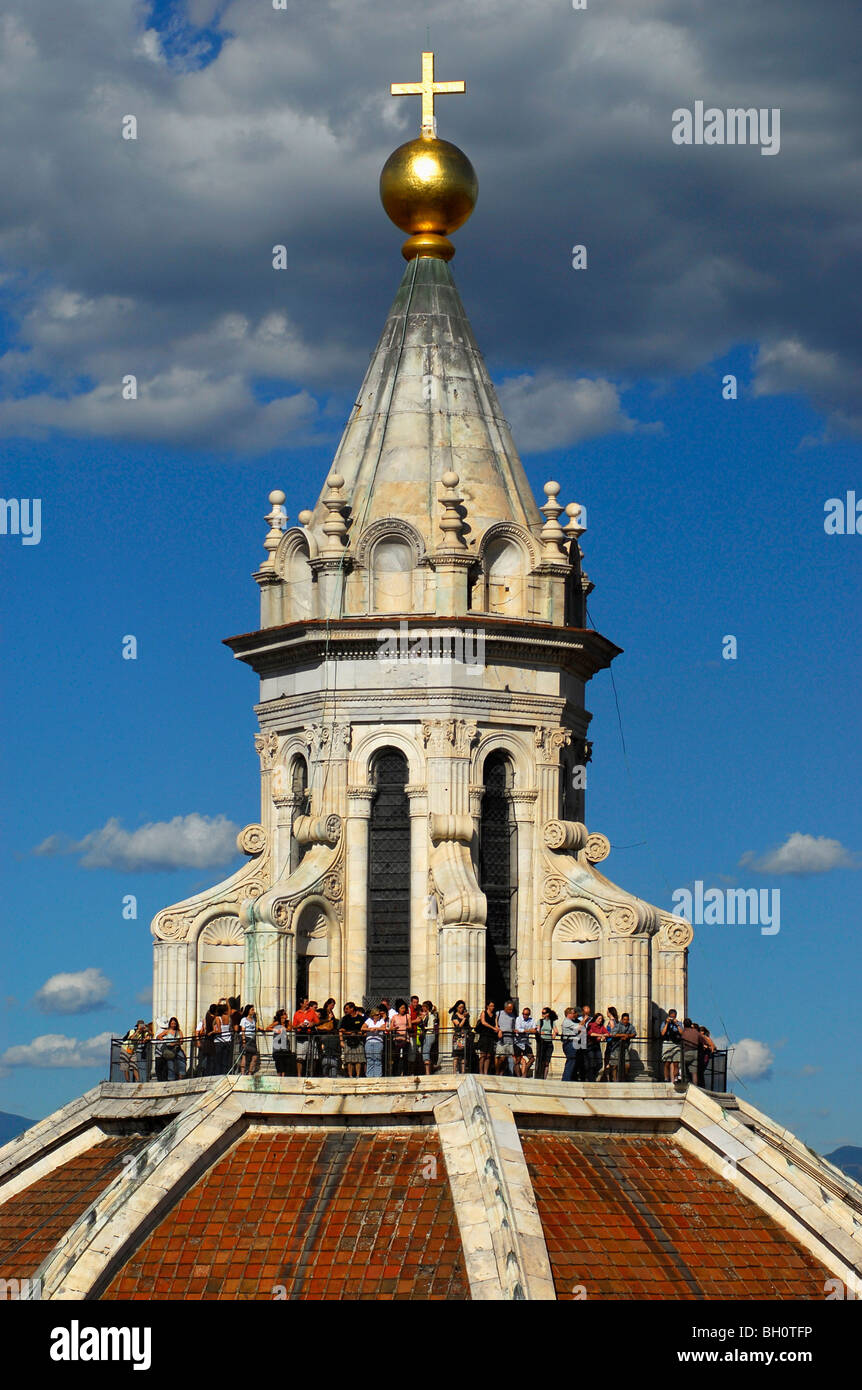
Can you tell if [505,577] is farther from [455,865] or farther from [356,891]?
[356,891]

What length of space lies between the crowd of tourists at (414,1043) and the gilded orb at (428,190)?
15.8 meters

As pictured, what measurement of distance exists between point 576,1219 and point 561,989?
8.22 m

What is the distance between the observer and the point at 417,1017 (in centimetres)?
5062

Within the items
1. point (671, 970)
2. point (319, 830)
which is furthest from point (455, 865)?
point (671, 970)

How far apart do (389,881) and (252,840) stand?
12.5ft

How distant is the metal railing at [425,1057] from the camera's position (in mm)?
49750

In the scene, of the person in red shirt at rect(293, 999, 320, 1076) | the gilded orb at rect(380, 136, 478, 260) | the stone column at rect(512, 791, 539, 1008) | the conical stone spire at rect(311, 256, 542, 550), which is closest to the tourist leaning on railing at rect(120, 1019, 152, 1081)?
the person in red shirt at rect(293, 999, 320, 1076)

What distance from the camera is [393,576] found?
54969mm

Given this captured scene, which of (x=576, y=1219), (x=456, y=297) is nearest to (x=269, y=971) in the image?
(x=576, y=1219)

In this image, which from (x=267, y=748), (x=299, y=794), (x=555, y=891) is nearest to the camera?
(x=555, y=891)

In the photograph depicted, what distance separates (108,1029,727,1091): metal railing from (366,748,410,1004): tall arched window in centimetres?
364

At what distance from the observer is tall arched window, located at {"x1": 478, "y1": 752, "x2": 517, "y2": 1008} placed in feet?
179

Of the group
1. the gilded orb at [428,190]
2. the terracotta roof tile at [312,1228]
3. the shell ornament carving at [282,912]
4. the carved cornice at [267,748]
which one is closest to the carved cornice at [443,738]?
the carved cornice at [267,748]

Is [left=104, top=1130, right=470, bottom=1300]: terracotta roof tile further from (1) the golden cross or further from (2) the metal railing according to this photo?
(1) the golden cross
